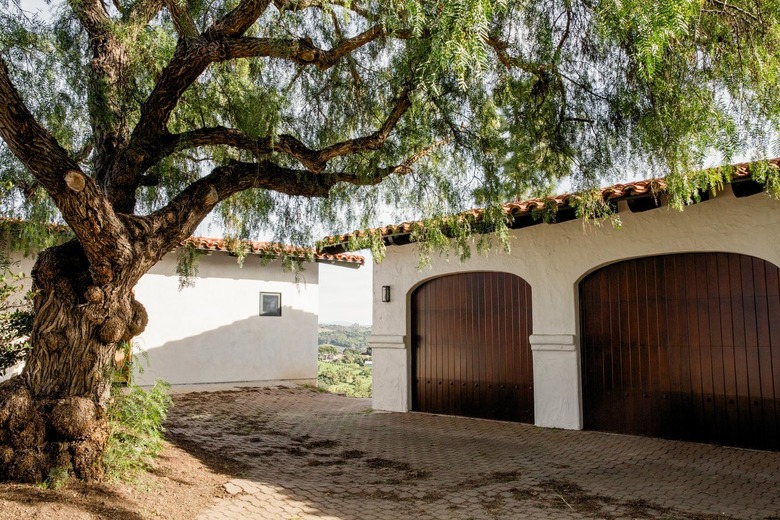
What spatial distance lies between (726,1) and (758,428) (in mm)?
4703

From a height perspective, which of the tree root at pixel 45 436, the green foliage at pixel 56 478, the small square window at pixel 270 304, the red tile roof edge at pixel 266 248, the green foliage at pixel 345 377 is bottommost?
the green foliage at pixel 345 377

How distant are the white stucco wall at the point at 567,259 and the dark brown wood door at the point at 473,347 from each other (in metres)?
0.21

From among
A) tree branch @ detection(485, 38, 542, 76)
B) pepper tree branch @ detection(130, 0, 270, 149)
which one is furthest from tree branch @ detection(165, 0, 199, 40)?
tree branch @ detection(485, 38, 542, 76)

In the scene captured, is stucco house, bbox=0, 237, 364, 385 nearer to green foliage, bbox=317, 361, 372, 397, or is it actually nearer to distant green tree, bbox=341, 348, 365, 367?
green foliage, bbox=317, 361, 372, 397

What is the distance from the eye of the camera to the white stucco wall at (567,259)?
23.0 ft

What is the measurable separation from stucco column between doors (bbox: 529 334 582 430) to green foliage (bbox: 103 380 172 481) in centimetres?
513

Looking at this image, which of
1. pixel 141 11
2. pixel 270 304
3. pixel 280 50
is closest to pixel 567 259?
pixel 280 50

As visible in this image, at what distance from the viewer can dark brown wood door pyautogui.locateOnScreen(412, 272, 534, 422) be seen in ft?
29.8

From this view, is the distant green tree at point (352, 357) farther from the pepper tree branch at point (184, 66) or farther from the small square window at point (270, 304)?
the pepper tree branch at point (184, 66)

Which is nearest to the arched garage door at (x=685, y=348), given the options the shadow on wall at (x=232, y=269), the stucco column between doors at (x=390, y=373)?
the stucco column between doors at (x=390, y=373)

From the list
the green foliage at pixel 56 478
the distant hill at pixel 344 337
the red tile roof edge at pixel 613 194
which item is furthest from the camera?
the distant hill at pixel 344 337

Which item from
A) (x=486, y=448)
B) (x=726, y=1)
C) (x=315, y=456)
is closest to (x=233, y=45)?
(x=726, y=1)

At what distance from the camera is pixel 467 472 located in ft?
19.9

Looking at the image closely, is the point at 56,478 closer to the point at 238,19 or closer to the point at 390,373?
the point at 238,19
